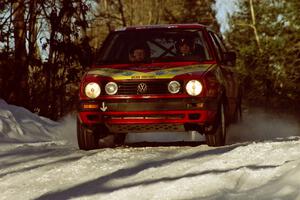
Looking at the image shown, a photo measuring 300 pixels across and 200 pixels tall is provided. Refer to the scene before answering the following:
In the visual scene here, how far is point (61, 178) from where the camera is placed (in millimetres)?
6078

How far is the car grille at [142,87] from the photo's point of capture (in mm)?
7898

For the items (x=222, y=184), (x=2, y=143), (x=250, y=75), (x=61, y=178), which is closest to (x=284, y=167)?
(x=222, y=184)

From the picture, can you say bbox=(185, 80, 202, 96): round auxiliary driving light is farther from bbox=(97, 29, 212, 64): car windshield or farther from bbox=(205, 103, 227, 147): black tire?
bbox=(97, 29, 212, 64): car windshield

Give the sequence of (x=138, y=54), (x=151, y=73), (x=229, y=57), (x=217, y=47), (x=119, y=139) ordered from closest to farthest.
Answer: (x=151, y=73), (x=138, y=54), (x=229, y=57), (x=217, y=47), (x=119, y=139)

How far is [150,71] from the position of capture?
801 centimetres

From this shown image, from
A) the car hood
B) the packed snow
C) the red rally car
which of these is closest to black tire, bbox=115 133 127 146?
the packed snow

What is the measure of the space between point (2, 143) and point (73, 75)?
6795mm

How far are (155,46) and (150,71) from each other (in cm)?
98

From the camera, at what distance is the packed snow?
497 cm

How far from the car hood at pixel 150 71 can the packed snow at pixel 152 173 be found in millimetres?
894

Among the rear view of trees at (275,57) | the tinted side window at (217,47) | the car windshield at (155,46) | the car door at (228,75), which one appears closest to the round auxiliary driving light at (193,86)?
the car windshield at (155,46)

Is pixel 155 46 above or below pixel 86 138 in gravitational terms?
above

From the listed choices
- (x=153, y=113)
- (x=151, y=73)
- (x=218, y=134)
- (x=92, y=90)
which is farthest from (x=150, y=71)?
(x=218, y=134)

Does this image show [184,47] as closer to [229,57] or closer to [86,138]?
[229,57]
